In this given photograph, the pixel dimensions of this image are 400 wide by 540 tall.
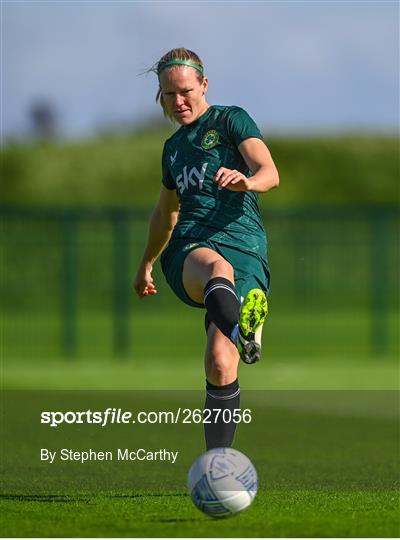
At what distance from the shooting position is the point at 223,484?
5816 mm

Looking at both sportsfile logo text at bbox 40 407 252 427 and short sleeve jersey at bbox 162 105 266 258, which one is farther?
sportsfile logo text at bbox 40 407 252 427

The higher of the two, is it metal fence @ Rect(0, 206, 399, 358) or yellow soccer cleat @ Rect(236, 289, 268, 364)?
yellow soccer cleat @ Rect(236, 289, 268, 364)

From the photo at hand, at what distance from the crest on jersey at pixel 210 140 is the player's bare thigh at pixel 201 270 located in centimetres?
61

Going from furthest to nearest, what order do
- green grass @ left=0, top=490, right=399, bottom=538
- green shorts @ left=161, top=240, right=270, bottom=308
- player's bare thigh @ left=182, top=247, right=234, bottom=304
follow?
green shorts @ left=161, top=240, right=270, bottom=308
player's bare thigh @ left=182, top=247, right=234, bottom=304
green grass @ left=0, top=490, right=399, bottom=538

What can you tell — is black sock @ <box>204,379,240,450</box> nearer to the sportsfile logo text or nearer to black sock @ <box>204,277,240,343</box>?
black sock @ <box>204,277,240,343</box>

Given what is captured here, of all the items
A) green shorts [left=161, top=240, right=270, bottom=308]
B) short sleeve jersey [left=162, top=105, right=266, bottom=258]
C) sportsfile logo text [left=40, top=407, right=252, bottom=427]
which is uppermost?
short sleeve jersey [left=162, top=105, right=266, bottom=258]

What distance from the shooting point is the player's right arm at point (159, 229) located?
772 cm

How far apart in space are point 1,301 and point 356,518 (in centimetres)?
1636

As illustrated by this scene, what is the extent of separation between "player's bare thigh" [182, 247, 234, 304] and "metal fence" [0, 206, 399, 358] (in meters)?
12.7

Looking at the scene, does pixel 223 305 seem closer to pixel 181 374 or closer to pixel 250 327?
pixel 250 327

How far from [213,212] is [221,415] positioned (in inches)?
45.8

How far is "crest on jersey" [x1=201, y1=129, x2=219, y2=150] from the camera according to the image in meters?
7.24

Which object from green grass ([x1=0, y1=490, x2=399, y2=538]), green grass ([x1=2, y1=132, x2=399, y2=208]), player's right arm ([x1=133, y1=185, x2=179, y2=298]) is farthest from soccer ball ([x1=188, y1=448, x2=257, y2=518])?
green grass ([x1=2, y1=132, x2=399, y2=208])

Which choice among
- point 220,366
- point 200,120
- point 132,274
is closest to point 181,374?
point 132,274
